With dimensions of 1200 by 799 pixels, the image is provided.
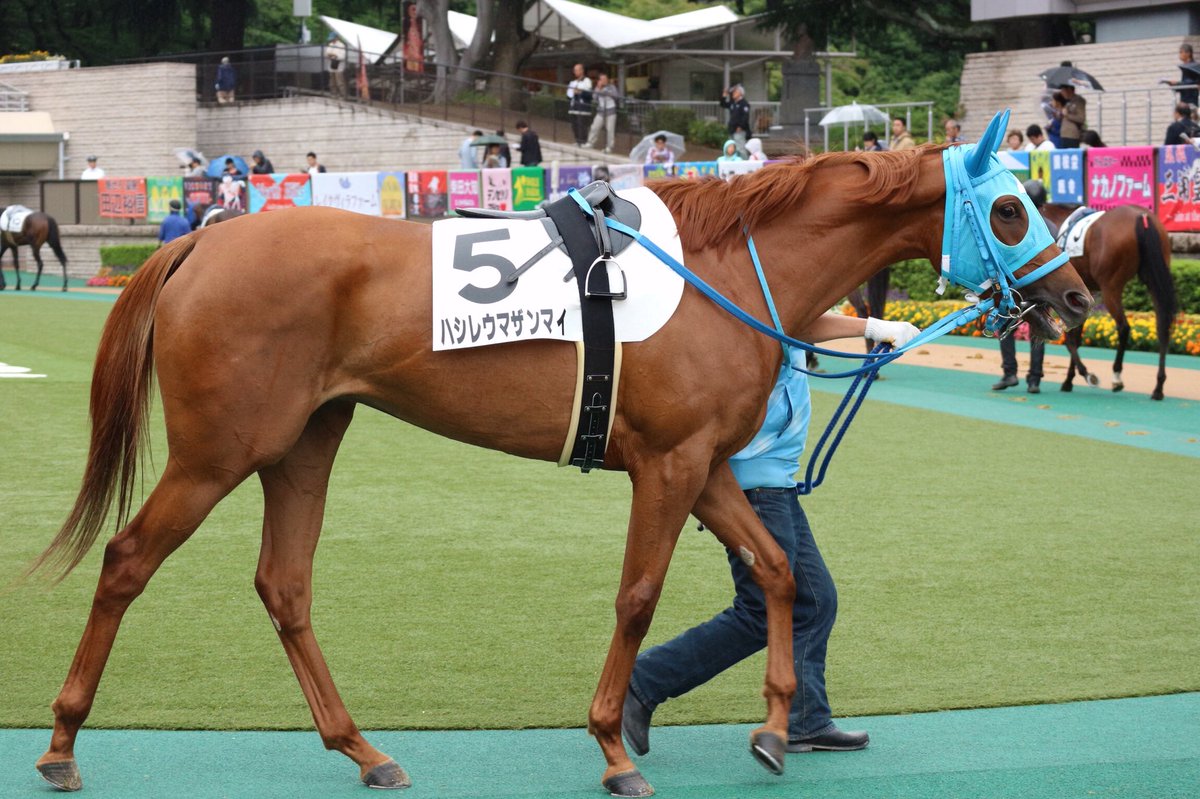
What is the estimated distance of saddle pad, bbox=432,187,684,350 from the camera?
149 inches

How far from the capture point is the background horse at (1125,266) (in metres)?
12.1

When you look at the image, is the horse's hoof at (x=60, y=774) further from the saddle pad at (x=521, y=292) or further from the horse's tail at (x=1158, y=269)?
the horse's tail at (x=1158, y=269)

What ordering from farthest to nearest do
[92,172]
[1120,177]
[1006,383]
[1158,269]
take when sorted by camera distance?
1. [92,172]
2. [1120,177]
3. [1006,383]
4. [1158,269]

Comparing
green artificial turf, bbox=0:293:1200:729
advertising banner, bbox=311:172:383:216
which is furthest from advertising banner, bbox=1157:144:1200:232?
advertising banner, bbox=311:172:383:216

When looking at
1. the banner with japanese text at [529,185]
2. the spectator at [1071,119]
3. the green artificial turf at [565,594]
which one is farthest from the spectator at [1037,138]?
the green artificial turf at [565,594]

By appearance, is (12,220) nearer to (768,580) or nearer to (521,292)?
(521,292)

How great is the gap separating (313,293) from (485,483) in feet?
15.3

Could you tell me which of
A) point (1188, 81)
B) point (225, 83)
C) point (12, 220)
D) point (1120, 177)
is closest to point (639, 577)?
point (1120, 177)

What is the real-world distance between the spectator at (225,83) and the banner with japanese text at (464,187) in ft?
39.2

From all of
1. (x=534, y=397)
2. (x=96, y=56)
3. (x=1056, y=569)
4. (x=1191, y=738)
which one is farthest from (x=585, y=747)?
(x=96, y=56)

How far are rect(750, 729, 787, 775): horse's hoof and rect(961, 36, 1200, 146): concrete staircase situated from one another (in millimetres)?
18216

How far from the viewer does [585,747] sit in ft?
13.5

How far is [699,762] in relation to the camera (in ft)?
13.2

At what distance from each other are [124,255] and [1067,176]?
64.0ft
